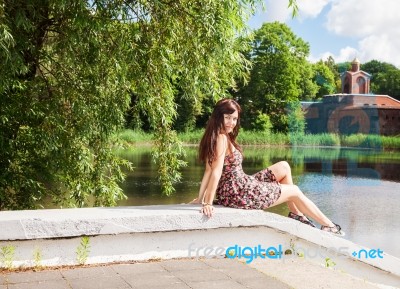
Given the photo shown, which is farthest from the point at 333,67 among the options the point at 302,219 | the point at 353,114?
the point at 302,219

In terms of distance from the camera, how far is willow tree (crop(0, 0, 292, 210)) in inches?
263

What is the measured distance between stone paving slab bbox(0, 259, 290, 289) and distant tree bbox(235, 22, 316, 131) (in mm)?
40703

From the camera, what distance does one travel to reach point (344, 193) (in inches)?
698

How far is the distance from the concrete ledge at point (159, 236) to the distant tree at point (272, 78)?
40008mm

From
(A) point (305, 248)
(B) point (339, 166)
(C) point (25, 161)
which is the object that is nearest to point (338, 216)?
(C) point (25, 161)

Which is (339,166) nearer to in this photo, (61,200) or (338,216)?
(338,216)

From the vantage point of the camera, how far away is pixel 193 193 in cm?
1568

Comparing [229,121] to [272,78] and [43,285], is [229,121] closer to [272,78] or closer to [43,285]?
[43,285]

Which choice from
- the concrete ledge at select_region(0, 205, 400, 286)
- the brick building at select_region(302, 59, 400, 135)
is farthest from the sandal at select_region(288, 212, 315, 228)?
the brick building at select_region(302, 59, 400, 135)

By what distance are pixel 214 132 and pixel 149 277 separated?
1.27 meters

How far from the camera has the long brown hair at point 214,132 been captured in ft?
13.1

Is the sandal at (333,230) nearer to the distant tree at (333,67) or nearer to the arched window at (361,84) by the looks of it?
the arched window at (361,84)

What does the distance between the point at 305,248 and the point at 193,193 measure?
11769 mm

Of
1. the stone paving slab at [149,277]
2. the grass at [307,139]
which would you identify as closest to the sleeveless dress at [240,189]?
the stone paving slab at [149,277]
